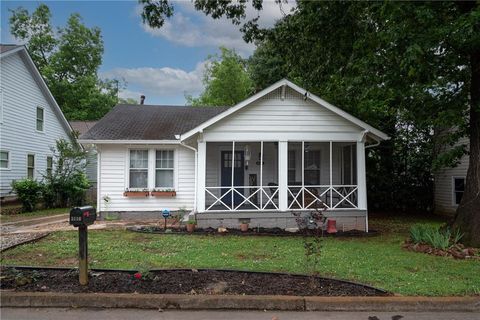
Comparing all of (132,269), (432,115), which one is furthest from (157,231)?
(432,115)

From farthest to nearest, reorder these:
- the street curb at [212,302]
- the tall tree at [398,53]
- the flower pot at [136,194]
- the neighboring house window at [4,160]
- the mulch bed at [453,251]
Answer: the neighboring house window at [4,160], the flower pot at [136,194], the mulch bed at [453,251], the tall tree at [398,53], the street curb at [212,302]

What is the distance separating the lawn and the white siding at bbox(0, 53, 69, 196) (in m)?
9.70

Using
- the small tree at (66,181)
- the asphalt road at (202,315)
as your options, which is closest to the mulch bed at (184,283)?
the asphalt road at (202,315)

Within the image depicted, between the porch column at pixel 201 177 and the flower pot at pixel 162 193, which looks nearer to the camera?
the porch column at pixel 201 177

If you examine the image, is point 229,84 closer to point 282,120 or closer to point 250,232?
point 282,120

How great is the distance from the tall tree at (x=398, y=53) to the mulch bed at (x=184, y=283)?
4.46m

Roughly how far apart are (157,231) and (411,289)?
23.3 feet

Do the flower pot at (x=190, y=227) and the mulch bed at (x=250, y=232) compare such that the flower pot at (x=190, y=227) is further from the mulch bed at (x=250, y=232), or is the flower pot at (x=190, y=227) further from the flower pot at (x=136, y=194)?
the flower pot at (x=136, y=194)

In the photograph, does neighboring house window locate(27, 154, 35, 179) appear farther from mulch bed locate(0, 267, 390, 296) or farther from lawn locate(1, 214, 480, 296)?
mulch bed locate(0, 267, 390, 296)

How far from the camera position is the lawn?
228 inches

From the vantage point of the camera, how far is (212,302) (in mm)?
4621

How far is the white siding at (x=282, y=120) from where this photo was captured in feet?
37.3

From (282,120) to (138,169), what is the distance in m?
5.79

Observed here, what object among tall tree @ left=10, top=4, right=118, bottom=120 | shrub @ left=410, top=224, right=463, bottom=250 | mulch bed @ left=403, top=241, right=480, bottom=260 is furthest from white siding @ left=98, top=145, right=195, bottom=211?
tall tree @ left=10, top=4, right=118, bottom=120
